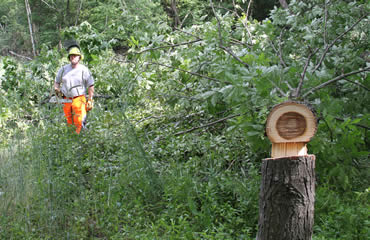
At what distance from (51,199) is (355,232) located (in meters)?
2.58

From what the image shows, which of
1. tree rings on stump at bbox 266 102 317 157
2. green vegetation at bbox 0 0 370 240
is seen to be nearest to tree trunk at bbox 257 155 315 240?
tree rings on stump at bbox 266 102 317 157

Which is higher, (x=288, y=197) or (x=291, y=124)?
(x=291, y=124)

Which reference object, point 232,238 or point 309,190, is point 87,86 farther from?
point 309,190

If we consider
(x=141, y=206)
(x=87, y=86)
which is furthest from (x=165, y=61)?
(x=141, y=206)

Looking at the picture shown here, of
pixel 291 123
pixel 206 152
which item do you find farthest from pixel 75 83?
pixel 291 123

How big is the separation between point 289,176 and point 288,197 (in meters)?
0.15

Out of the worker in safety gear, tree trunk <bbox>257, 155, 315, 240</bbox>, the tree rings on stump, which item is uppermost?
the worker in safety gear

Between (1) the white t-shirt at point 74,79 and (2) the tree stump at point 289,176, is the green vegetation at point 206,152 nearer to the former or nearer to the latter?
(2) the tree stump at point 289,176

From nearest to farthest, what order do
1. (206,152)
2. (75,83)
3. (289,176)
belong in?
(289,176)
(206,152)
(75,83)

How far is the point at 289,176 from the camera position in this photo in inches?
96.3

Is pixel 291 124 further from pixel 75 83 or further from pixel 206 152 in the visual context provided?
pixel 75 83

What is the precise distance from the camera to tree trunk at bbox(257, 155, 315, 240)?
2.45m

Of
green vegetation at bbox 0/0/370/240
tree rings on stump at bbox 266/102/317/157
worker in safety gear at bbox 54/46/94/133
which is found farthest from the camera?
worker in safety gear at bbox 54/46/94/133

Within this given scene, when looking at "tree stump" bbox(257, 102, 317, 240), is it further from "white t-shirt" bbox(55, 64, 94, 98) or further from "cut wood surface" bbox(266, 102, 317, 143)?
"white t-shirt" bbox(55, 64, 94, 98)
